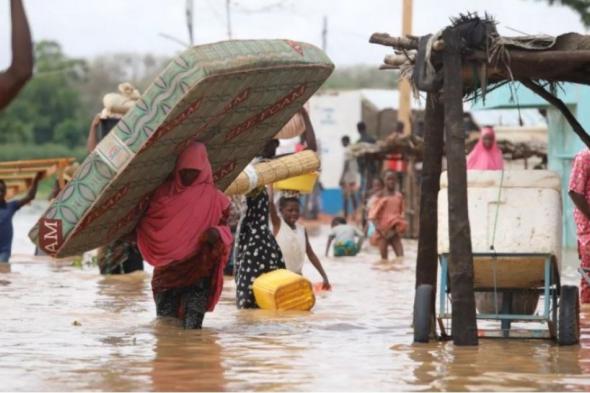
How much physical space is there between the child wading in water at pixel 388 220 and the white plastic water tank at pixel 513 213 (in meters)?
12.6

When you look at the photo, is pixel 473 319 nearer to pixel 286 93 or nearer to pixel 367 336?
pixel 367 336

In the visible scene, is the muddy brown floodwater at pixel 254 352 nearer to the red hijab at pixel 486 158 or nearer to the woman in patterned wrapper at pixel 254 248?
the woman in patterned wrapper at pixel 254 248

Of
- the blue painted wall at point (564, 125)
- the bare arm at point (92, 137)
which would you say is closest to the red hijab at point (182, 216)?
the bare arm at point (92, 137)

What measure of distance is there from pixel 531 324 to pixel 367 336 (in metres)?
1.95

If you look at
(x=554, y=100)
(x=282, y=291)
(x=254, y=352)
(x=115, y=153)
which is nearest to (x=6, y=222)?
(x=282, y=291)

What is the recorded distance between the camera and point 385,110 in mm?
44312

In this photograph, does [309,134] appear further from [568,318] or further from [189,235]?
[568,318]

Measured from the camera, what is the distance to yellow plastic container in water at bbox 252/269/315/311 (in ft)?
46.8

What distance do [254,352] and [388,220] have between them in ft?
43.2

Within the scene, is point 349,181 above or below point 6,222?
below

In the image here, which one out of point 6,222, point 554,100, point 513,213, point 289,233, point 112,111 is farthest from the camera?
point 6,222

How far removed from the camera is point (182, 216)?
12.4 metres

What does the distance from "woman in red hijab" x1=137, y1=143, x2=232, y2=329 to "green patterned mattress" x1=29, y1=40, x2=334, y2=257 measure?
115mm

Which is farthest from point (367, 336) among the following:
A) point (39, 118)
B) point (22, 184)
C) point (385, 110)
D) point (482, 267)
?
point (39, 118)
